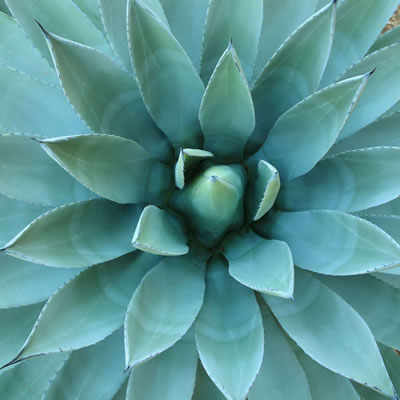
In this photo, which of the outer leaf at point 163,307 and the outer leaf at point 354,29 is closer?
the outer leaf at point 163,307

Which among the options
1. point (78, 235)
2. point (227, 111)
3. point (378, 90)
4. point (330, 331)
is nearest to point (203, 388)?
point (330, 331)

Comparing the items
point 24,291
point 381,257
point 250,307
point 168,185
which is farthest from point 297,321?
point 24,291

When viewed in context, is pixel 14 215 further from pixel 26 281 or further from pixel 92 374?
pixel 92 374

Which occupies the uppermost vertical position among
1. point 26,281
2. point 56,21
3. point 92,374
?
point 56,21

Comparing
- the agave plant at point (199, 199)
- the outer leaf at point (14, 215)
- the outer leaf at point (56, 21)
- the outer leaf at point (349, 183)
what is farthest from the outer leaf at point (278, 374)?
the outer leaf at point (56, 21)

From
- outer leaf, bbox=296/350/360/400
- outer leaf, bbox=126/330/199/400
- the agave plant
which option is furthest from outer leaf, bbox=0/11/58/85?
outer leaf, bbox=296/350/360/400

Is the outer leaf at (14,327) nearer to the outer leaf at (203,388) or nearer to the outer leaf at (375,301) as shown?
the outer leaf at (203,388)

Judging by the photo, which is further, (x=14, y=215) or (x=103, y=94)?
(x=14, y=215)
